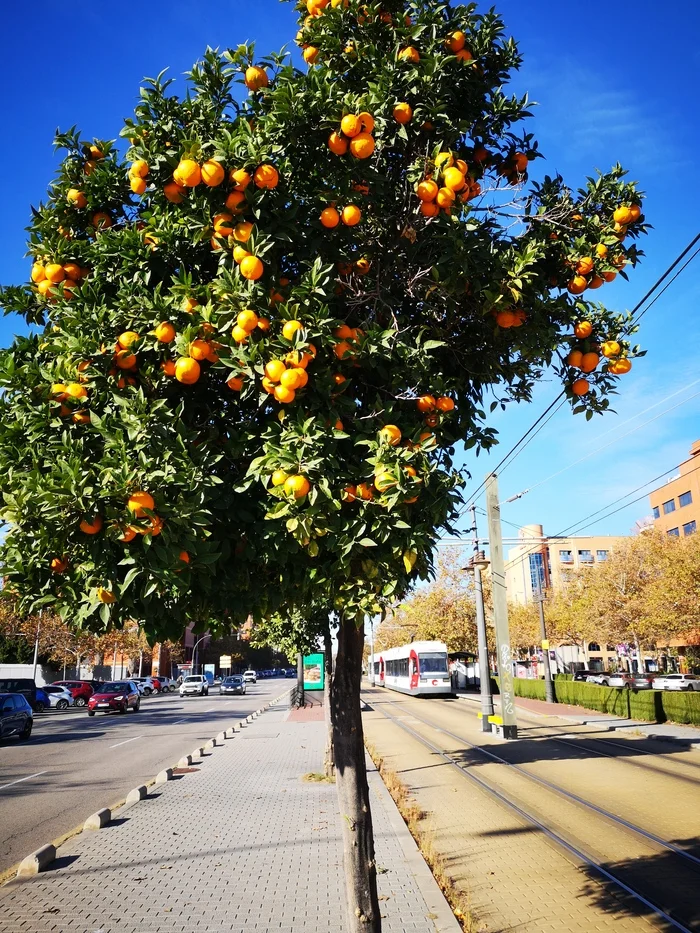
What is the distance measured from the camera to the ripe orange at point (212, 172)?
333 cm

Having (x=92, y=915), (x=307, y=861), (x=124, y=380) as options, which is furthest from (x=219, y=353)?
(x=307, y=861)

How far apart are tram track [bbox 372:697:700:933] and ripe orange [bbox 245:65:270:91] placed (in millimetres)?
7865

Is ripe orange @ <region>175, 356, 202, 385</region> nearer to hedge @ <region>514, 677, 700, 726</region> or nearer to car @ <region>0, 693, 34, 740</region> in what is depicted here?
hedge @ <region>514, 677, 700, 726</region>

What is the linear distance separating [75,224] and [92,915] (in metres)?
6.69

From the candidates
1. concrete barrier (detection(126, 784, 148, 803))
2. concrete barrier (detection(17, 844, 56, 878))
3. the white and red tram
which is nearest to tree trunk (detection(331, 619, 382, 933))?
concrete barrier (detection(17, 844, 56, 878))

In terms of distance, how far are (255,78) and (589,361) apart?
251cm

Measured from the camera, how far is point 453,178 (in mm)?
3498

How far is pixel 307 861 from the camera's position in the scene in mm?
8820

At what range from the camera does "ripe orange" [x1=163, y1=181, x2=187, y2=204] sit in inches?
139

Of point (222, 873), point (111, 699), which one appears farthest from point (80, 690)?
point (222, 873)

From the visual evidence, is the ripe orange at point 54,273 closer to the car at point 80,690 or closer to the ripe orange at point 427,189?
the ripe orange at point 427,189

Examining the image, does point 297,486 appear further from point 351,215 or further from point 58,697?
point 58,697

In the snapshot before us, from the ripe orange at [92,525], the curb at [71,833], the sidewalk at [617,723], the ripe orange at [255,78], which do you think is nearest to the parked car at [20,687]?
the curb at [71,833]

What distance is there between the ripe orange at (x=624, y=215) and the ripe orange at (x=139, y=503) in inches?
123
